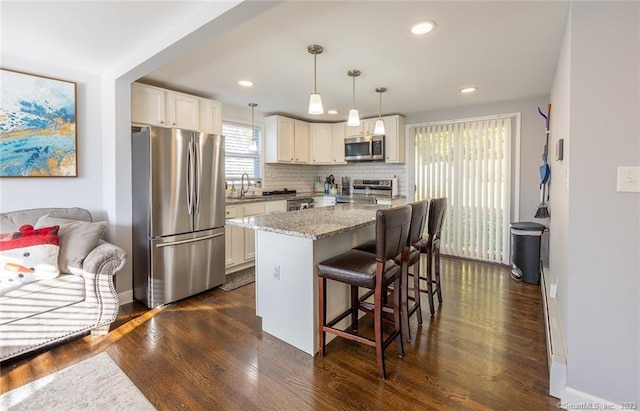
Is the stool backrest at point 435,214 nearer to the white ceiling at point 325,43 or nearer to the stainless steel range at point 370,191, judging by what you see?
the white ceiling at point 325,43

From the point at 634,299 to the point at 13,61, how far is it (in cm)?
454

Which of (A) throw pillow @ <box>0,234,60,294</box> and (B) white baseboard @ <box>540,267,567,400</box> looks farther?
(A) throw pillow @ <box>0,234,60,294</box>

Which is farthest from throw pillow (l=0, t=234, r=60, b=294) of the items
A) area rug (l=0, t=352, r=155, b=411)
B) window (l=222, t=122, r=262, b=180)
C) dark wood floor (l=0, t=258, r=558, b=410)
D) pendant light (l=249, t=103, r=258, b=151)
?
pendant light (l=249, t=103, r=258, b=151)

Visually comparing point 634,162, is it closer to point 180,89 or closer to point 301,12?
point 301,12

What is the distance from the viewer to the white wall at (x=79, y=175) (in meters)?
2.61

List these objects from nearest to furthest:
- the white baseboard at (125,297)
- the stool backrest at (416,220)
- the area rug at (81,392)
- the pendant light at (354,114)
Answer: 1. the area rug at (81,392)
2. the stool backrest at (416,220)
3. the pendant light at (354,114)
4. the white baseboard at (125,297)

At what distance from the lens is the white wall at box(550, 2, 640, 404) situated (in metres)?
1.45

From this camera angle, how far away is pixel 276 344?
7.50 feet

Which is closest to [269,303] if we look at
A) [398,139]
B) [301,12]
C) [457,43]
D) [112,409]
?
[112,409]

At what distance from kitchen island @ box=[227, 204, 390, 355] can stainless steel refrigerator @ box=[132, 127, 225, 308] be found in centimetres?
111

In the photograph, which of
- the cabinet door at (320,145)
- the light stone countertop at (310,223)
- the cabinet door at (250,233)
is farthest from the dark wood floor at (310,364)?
the cabinet door at (320,145)

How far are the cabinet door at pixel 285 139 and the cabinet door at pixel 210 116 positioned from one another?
1143 mm

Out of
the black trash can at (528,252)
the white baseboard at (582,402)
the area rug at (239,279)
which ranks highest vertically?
the black trash can at (528,252)

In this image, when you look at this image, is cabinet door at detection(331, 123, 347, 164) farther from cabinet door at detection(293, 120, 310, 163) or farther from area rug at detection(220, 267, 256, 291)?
area rug at detection(220, 267, 256, 291)
